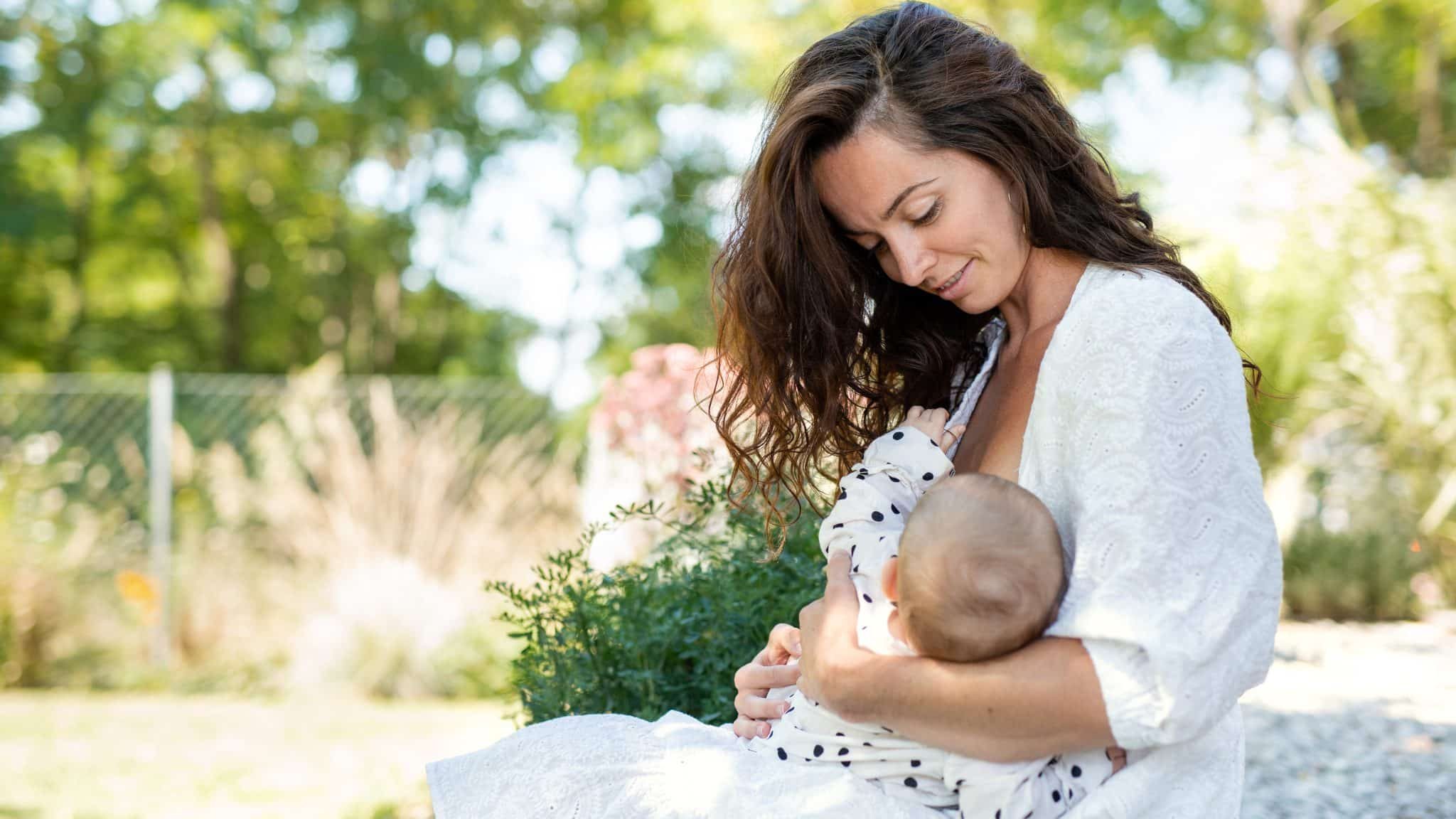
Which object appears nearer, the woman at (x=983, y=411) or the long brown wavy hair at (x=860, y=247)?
the woman at (x=983, y=411)

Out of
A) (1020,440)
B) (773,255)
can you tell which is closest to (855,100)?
(773,255)

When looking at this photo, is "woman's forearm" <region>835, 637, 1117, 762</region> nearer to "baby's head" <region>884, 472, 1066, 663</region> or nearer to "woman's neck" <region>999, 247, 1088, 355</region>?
"baby's head" <region>884, 472, 1066, 663</region>

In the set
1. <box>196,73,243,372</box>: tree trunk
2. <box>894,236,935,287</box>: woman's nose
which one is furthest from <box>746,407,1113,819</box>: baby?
<box>196,73,243,372</box>: tree trunk

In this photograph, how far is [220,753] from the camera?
5.79 m

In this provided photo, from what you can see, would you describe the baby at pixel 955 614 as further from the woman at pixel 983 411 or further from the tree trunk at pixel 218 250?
the tree trunk at pixel 218 250

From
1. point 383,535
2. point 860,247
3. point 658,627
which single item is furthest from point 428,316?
point 860,247

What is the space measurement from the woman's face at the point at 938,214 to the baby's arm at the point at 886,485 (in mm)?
218

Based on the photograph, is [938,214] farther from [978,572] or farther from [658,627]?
[658,627]

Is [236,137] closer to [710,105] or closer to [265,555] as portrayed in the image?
[710,105]

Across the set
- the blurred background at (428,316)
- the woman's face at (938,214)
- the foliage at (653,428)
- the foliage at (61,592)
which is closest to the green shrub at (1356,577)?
the blurred background at (428,316)

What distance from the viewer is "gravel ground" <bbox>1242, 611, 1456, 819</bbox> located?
3.30m

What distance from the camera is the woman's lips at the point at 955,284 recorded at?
1.81m

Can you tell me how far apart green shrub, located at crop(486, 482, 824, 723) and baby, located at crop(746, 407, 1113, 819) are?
958 millimetres

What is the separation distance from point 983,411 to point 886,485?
0.39 metres
